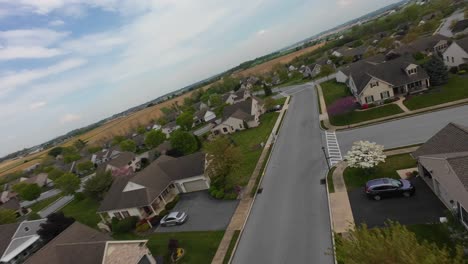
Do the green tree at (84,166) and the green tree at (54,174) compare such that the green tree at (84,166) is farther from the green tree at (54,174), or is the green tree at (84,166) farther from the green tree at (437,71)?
the green tree at (437,71)

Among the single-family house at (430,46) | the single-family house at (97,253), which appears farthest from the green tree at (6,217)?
the single-family house at (430,46)

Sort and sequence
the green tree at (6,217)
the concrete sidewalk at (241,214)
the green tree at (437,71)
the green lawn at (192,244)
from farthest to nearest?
the green tree at (6,217) → the green tree at (437,71) → the green lawn at (192,244) → the concrete sidewalk at (241,214)

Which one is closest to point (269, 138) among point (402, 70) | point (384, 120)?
point (384, 120)

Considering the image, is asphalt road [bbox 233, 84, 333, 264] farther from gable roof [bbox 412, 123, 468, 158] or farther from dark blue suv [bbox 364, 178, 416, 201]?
gable roof [bbox 412, 123, 468, 158]

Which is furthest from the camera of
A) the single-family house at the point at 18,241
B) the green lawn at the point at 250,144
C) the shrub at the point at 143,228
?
the green lawn at the point at 250,144

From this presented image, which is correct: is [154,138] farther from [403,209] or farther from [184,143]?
[403,209]
